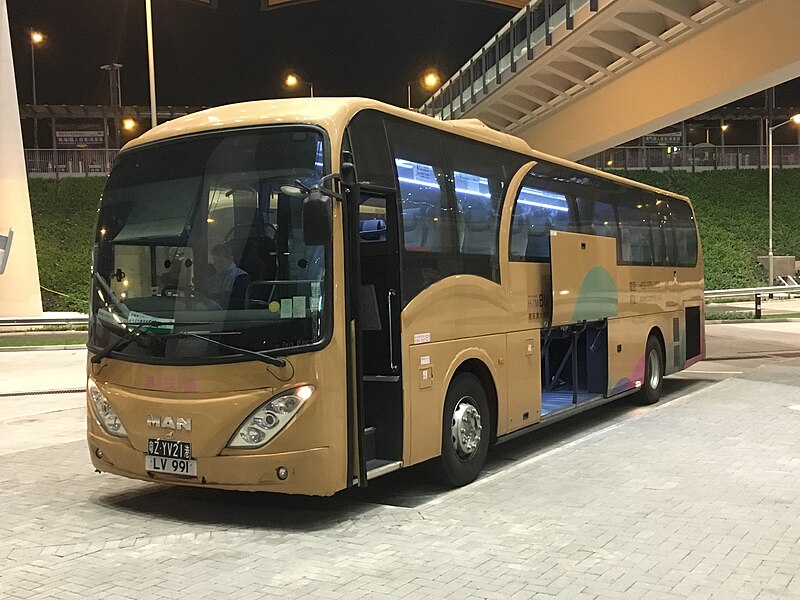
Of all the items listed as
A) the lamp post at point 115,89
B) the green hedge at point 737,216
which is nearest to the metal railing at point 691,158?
the green hedge at point 737,216

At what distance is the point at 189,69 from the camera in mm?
53625

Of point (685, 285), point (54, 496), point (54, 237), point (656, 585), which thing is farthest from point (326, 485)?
point (54, 237)

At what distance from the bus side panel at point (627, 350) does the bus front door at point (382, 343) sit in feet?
16.5

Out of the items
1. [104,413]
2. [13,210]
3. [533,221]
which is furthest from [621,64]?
[13,210]

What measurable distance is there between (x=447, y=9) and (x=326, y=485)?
4364 centimetres

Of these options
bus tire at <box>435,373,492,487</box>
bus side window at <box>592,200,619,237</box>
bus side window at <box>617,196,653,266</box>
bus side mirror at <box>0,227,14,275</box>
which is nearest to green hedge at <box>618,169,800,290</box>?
bus side window at <box>617,196,653,266</box>

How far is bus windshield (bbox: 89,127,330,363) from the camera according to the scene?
19.2 feet

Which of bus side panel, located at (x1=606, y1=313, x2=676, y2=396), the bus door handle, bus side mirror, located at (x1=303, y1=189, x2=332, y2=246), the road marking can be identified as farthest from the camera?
bus side panel, located at (x1=606, y1=313, x2=676, y2=396)

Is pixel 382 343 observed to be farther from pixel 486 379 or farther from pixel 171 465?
pixel 171 465

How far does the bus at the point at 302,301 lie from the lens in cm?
585

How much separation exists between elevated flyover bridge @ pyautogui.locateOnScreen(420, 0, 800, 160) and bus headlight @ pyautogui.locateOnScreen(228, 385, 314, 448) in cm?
1124

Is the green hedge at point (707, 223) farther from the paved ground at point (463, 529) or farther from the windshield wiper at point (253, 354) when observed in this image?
the windshield wiper at point (253, 354)

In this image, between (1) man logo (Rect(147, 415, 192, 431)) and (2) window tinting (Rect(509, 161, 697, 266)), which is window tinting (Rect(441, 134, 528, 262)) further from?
(1) man logo (Rect(147, 415, 192, 431))

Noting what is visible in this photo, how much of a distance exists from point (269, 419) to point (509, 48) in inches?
642
